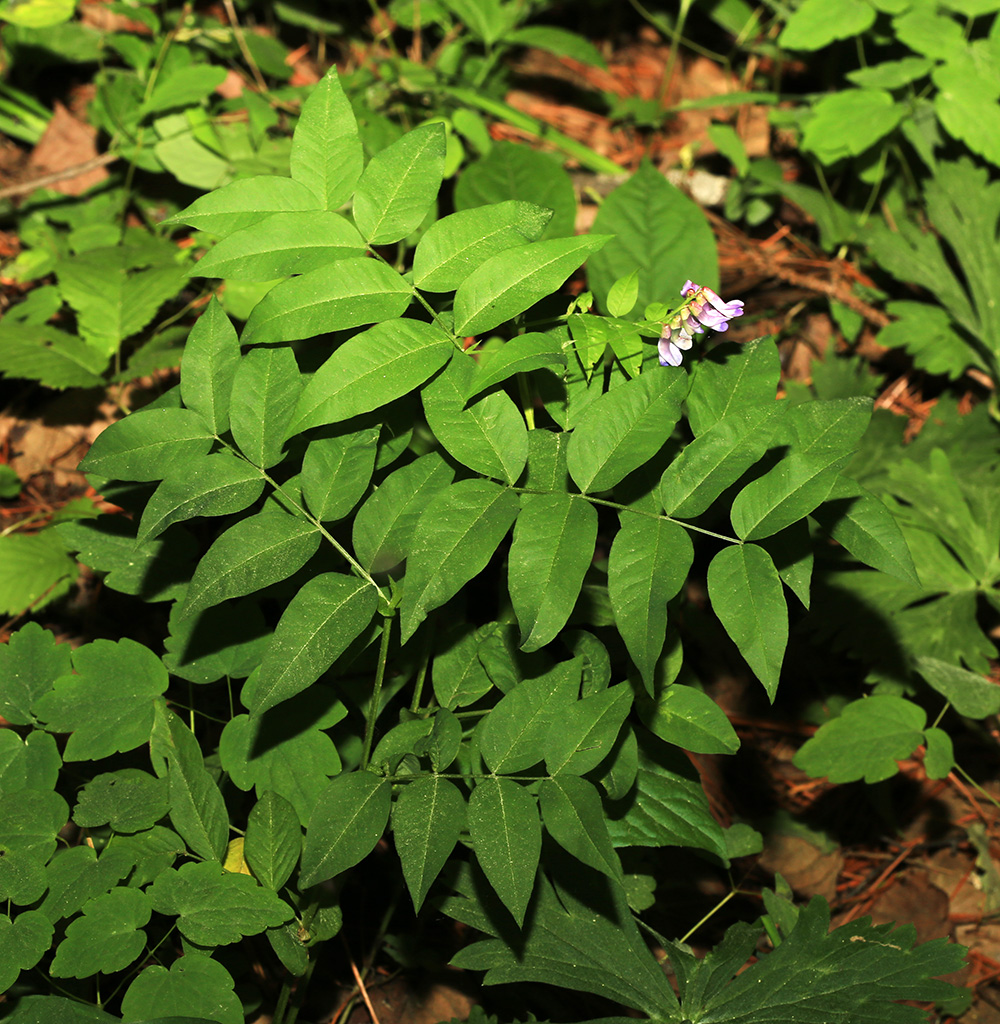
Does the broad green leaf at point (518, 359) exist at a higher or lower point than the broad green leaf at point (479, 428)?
higher

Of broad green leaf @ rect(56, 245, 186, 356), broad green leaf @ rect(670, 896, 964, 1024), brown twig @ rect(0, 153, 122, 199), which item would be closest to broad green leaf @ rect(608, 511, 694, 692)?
broad green leaf @ rect(670, 896, 964, 1024)

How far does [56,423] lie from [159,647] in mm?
787

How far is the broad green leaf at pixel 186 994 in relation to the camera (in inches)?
51.8

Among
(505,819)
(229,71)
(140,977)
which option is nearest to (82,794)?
(140,977)

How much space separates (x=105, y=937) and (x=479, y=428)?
989mm

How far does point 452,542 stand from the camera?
1.27 metres

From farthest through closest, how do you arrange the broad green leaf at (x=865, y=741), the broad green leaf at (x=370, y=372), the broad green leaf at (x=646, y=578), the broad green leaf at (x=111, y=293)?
1. the broad green leaf at (x=111, y=293)
2. the broad green leaf at (x=865, y=741)
3. the broad green leaf at (x=370, y=372)
4. the broad green leaf at (x=646, y=578)

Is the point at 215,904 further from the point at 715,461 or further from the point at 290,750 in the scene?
the point at 715,461

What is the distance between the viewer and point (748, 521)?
133 centimetres

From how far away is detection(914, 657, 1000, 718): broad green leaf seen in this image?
6.50ft

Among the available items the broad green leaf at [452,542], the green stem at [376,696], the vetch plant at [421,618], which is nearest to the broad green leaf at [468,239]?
the vetch plant at [421,618]

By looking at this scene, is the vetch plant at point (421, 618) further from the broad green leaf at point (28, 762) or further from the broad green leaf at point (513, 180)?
the broad green leaf at point (513, 180)

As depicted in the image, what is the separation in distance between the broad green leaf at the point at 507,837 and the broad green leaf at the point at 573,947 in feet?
0.94

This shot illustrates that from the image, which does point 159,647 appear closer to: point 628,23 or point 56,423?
point 56,423
